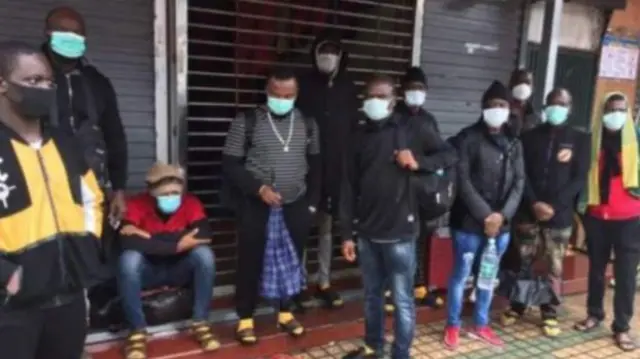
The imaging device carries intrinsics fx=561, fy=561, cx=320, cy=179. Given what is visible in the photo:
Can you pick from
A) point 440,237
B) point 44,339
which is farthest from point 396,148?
point 44,339

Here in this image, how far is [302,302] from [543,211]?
2011mm

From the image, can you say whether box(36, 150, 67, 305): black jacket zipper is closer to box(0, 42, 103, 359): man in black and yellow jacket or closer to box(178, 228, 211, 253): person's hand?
box(0, 42, 103, 359): man in black and yellow jacket

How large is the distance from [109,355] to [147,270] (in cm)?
56

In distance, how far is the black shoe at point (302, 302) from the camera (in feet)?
14.4

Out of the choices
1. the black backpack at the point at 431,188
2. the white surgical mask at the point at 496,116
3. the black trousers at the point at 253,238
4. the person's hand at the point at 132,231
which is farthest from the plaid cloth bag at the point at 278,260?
the white surgical mask at the point at 496,116

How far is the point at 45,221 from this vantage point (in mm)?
2109

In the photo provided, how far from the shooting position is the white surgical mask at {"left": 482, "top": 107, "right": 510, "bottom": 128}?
159 inches

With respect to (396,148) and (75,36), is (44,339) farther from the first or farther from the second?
(396,148)

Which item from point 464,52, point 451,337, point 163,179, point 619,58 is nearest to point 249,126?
point 163,179

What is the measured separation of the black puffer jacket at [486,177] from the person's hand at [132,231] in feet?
7.29

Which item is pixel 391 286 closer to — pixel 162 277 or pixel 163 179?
pixel 162 277

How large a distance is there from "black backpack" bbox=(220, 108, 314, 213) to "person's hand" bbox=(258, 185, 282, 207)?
0.23 metres

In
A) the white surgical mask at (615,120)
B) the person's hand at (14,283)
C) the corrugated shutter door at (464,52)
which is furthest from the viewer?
the corrugated shutter door at (464,52)

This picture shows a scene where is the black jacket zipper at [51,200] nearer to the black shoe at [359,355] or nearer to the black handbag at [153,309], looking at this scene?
the black handbag at [153,309]
